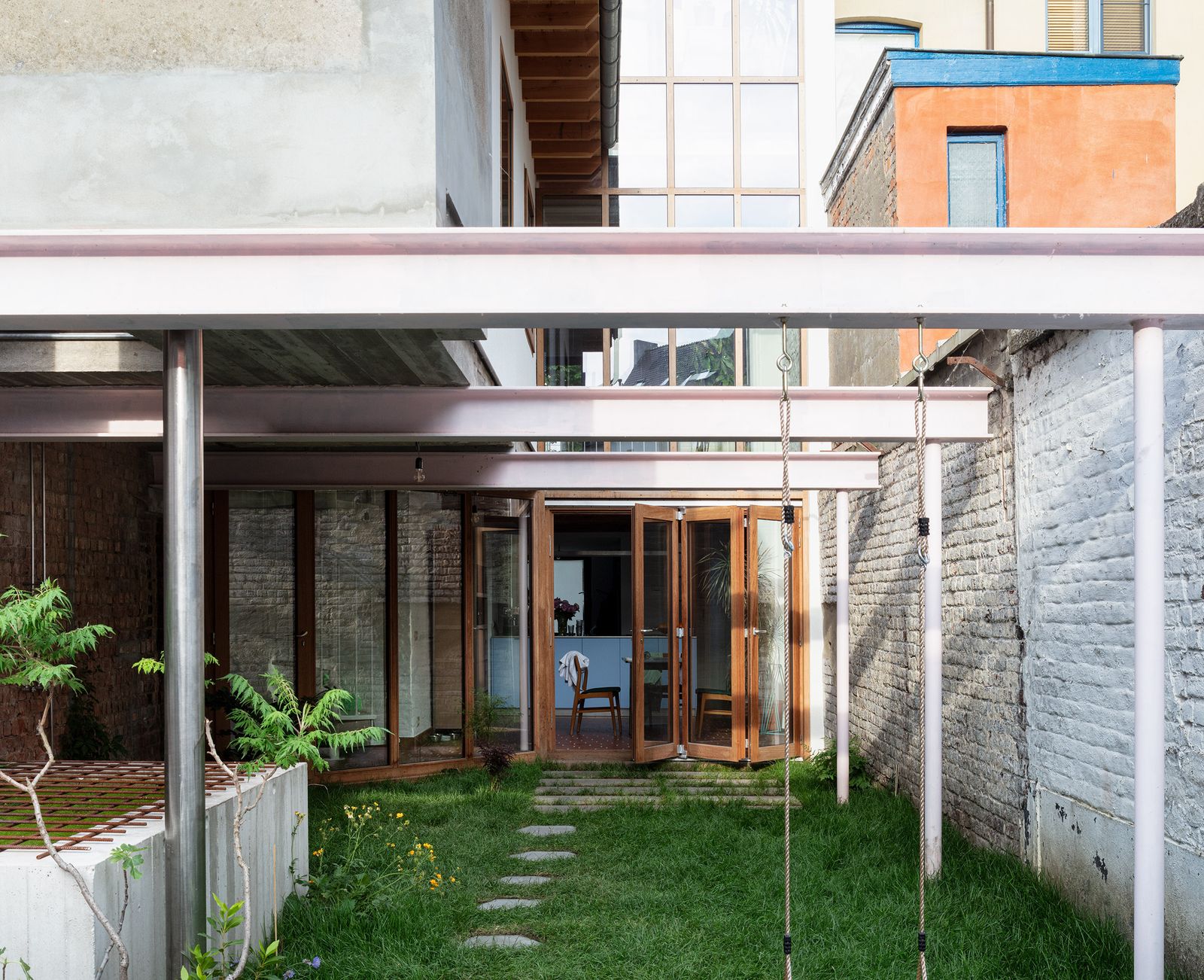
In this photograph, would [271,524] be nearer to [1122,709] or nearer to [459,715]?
[459,715]

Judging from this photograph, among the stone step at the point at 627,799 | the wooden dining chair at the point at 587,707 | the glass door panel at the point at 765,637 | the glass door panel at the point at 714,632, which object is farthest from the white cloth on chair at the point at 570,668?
the stone step at the point at 627,799

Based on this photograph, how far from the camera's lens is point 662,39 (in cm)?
1168

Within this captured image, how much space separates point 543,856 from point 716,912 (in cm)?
180

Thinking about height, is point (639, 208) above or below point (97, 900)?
above

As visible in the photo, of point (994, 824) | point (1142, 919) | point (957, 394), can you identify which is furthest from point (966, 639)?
point (1142, 919)

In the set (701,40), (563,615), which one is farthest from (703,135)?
(563,615)

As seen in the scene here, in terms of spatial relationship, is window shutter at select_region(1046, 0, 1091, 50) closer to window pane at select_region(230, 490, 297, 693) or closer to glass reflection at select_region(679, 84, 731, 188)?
glass reflection at select_region(679, 84, 731, 188)

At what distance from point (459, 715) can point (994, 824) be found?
17.6ft

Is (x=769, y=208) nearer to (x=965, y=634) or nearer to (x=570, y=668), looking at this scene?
(x=570, y=668)

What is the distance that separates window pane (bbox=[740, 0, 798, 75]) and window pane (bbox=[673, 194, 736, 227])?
1404mm

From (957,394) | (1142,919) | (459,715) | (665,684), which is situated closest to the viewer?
(1142,919)

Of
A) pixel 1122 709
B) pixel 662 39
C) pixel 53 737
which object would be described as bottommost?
pixel 53 737

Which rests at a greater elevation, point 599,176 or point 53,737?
point 599,176

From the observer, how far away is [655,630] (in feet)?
36.7
